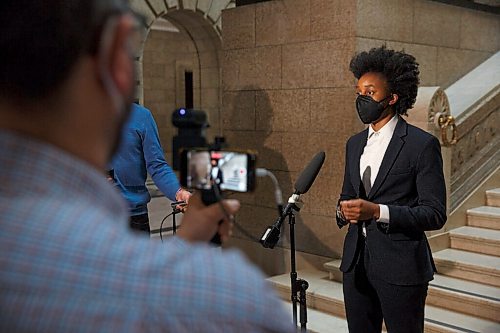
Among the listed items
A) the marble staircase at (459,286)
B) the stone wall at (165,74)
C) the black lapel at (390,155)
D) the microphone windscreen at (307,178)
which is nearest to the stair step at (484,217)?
the marble staircase at (459,286)

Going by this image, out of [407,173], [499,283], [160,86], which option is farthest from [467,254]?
[160,86]

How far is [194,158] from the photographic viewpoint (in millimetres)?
898

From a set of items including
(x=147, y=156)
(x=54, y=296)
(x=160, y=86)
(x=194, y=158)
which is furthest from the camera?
(x=160, y=86)

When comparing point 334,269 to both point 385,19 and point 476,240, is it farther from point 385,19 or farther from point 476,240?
point 385,19

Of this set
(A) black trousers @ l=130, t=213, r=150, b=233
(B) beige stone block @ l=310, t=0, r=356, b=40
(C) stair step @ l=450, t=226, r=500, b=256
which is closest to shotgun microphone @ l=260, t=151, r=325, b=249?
(A) black trousers @ l=130, t=213, r=150, b=233

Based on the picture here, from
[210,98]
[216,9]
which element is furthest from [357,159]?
[210,98]

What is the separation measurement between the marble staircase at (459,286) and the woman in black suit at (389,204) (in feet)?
5.20

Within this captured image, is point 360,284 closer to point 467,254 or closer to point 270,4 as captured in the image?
point 467,254

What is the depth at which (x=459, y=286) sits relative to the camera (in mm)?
4457

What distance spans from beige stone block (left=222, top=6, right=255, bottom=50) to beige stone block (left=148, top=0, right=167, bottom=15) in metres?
4.75

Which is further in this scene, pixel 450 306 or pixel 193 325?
pixel 450 306

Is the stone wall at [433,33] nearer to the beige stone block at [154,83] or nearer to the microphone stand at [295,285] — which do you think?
the microphone stand at [295,285]

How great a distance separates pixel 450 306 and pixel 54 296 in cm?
424

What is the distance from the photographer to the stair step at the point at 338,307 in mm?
4023
